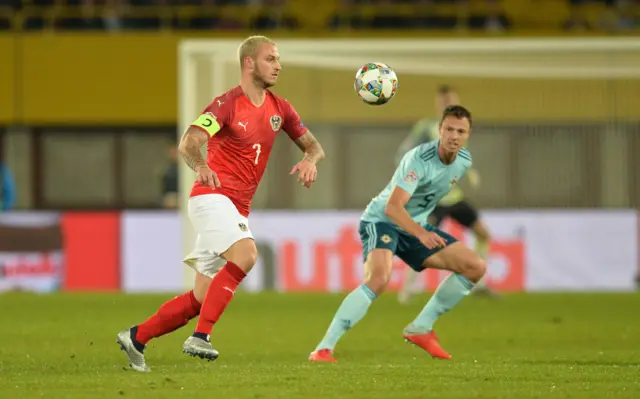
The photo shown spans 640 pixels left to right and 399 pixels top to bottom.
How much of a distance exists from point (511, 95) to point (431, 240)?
8.82 metres

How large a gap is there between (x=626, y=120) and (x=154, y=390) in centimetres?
1134

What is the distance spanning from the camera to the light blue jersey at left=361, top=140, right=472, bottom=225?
8.80m

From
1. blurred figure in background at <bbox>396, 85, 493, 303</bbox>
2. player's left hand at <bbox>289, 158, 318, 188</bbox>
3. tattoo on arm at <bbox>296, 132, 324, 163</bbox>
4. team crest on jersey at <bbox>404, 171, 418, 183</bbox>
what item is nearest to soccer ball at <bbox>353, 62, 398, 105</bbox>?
team crest on jersey at <bbox>404, 171, 418, 183</bbox>

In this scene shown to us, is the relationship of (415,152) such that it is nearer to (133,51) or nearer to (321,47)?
(321,47)

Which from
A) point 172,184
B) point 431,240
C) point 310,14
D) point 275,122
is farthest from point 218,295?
point 310,14

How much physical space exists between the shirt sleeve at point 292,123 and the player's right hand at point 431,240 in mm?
1015

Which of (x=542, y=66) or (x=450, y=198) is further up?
(x=542, y=66)

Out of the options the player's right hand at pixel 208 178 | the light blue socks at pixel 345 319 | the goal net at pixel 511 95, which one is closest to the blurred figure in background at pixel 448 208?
the goal net at pixel 511 95

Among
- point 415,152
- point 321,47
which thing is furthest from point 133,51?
point 415,152

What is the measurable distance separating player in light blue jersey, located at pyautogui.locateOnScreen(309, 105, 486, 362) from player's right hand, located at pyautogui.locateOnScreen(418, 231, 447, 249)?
3 centimetres

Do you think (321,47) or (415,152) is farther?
(321,47)

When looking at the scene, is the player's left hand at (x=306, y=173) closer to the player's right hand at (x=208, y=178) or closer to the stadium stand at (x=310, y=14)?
the player's right hand at (x=208, y=178)

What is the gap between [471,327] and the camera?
39.1 feet

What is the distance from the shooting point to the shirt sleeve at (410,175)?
8.74 metres
